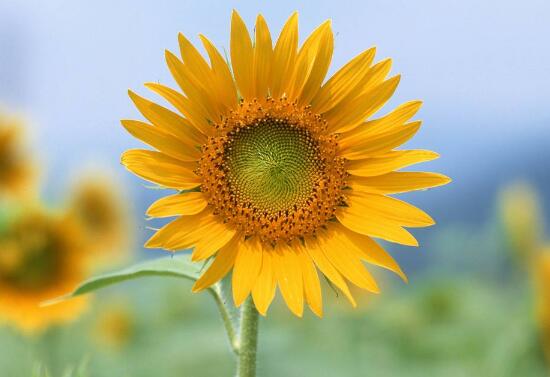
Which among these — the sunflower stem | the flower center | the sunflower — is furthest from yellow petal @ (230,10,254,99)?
the sunflower stem

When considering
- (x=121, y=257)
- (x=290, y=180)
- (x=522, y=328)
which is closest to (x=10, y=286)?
(x=121, y=257)

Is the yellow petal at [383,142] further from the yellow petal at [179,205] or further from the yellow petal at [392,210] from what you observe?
the yellow petal at [179,205]

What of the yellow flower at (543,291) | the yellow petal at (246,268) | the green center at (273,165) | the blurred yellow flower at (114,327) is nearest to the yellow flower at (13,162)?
the blurred yellow flower at (114,327)

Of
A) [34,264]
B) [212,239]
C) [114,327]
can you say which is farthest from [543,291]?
[212,239]

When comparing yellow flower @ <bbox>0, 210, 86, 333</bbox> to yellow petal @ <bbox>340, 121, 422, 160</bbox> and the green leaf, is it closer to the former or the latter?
the green leaf

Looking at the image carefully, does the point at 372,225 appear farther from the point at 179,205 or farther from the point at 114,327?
the point at 114,327
